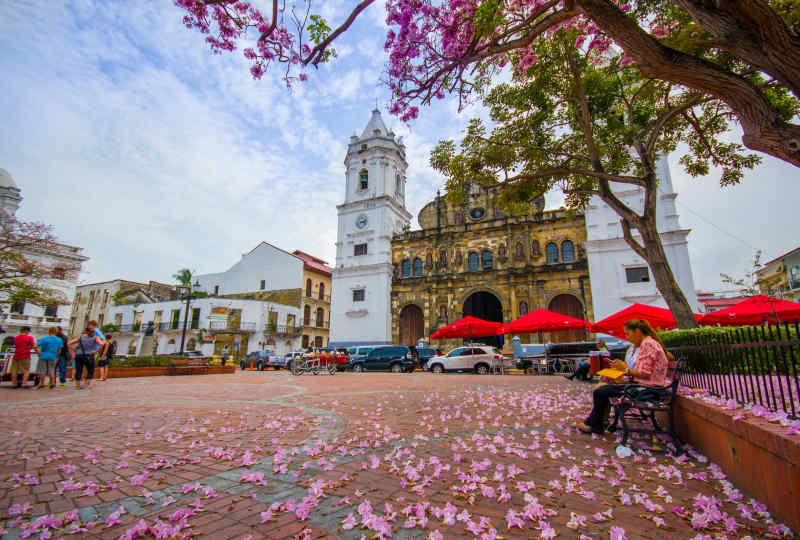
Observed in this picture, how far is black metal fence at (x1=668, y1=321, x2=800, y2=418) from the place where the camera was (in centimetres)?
264

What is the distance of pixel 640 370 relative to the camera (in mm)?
4434

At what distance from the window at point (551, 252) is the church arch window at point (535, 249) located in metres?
0.49

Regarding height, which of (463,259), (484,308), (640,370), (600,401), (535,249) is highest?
(535,249)

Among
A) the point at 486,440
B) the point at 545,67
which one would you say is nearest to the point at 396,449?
the point at 486,440

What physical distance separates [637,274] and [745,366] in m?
22.4

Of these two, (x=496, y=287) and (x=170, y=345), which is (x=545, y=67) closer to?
(x=496, y=287)

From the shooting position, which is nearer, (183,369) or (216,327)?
(183,369)

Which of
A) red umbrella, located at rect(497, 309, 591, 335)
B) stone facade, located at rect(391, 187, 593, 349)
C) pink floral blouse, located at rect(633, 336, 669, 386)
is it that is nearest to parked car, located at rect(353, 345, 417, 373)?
stone facade, located at rect(391, 187, 593, 349)

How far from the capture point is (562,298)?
86.0 ft

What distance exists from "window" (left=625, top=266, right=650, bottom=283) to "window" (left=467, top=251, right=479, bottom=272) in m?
10.1

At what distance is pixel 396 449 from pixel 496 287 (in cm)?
2499

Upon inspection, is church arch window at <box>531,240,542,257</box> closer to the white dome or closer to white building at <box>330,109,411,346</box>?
white building at <box>330,109,411,346</box>

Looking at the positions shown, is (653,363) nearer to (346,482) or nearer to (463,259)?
(346,482)

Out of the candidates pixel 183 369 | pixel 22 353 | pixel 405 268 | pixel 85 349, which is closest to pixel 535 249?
pixel 405 268
